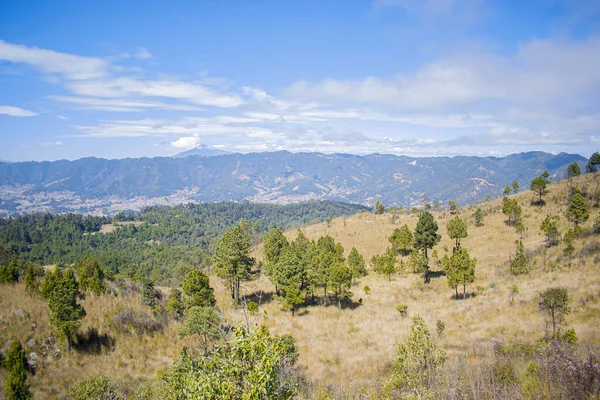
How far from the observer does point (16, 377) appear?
14.5 meters

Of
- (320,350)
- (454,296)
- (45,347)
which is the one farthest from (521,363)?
(45,347)

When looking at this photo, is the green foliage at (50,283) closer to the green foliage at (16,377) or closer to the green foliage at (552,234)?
the green foliage at (16,377)

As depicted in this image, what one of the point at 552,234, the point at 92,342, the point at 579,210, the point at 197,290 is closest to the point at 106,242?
the point at 197,290

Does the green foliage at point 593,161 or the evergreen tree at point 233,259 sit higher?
the green foliage at point 593,161

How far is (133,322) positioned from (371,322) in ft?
66.7

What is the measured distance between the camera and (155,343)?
23375mm

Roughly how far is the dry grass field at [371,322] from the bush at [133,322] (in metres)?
0.63

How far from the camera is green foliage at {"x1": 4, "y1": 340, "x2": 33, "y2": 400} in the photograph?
14.2m

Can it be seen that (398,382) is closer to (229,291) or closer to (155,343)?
(155,343)

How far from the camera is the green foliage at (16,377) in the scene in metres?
14.2

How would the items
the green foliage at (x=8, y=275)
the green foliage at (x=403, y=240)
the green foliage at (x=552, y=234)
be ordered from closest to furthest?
the green foliage at (x=8, y=275), the green foliage at (x=552, y=234), the green foliage at (x=403, y=240)

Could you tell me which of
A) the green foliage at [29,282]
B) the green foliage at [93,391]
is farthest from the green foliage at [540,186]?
the green foliage at [29,282]

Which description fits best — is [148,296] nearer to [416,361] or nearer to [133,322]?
[133,322]

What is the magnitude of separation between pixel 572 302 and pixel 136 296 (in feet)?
128
